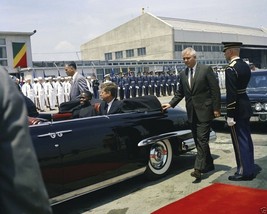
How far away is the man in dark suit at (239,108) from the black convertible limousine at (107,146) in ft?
2.74

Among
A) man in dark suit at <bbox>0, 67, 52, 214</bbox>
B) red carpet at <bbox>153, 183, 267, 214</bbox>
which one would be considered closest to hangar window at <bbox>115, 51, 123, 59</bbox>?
red carpet at <bbox>153, 183, 267, 214</bbox>

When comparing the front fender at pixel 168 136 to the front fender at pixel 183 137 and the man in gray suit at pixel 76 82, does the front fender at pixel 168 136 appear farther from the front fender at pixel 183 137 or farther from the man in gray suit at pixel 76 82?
the man in gray suit at pixel 76 82

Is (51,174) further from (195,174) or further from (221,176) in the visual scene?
(221,176)

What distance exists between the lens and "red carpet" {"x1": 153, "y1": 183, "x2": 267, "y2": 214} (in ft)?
12.7

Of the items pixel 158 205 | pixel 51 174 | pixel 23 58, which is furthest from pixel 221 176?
pixel 23 58

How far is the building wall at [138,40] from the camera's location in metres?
48.8

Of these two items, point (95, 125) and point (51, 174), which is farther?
point (95, 125)

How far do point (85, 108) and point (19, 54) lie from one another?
21.0m

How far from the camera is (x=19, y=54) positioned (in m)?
24.8

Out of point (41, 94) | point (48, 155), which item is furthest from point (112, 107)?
point (41, 94)

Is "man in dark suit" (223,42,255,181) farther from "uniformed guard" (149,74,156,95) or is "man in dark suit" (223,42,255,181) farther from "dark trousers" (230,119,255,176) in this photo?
"uniformed guard" (149,74,156,95)

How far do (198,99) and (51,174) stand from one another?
2268 millimetres

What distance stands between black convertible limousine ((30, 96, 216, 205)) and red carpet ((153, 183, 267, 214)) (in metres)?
0.78

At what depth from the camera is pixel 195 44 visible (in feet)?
163
